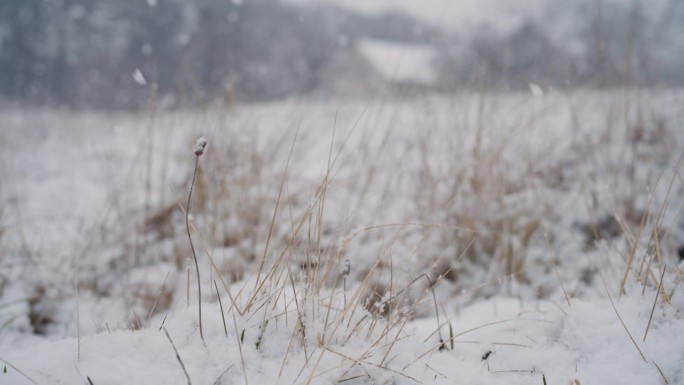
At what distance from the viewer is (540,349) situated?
852 millimetres

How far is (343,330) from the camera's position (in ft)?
2.75

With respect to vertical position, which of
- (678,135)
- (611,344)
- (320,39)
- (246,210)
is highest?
(320,39)

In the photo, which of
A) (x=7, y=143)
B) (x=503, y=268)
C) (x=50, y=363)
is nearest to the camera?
(x=50, y=363)

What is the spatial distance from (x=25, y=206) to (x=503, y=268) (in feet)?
11.0

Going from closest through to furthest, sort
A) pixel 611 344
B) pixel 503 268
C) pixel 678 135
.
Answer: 1. pixel 611 344
2. pixel 503 268
3. pixel 678 135

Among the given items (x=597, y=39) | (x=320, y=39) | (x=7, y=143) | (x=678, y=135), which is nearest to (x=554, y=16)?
(x=678, y=135)

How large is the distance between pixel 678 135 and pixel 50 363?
355 centimetres

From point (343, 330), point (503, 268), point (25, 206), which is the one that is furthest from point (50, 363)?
point (25, 206)

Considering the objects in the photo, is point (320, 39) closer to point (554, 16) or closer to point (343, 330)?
point (554, 16)

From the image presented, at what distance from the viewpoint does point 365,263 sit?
1.83m

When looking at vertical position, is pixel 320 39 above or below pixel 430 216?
above

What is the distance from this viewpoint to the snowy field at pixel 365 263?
75 cm

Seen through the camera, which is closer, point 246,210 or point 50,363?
point 50,363

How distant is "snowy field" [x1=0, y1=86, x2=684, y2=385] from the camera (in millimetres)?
751
